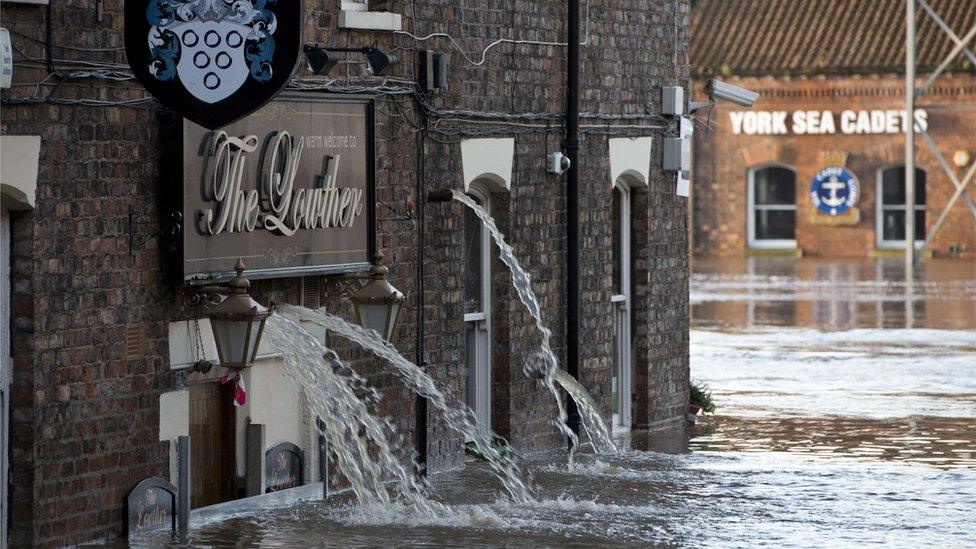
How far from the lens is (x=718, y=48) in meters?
48.7

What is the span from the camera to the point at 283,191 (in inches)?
487

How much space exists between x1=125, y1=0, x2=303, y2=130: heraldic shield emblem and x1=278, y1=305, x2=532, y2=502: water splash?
7.70ft

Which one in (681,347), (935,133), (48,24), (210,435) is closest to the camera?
(48,24)

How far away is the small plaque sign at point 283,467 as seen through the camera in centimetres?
1268

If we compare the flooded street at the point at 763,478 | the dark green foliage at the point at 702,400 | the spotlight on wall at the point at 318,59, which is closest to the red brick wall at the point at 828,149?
the flooded street at the point at 763,478

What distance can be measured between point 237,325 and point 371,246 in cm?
219

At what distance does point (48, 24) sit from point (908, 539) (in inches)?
222

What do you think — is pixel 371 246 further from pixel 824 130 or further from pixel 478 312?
pixel 824 130

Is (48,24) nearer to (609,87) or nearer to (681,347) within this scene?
(609,87)

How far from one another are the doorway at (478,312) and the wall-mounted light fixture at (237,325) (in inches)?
157

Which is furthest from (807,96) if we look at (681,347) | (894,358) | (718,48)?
(681,347)

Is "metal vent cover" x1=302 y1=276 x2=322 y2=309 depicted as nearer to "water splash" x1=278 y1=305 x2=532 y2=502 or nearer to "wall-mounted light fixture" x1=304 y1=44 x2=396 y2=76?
"water splash" x1=278 y1=305 x2=532 y2=502

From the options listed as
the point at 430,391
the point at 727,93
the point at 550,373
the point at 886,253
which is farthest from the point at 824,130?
the point at 430,391

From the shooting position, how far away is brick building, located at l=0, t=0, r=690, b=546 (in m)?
10.5
